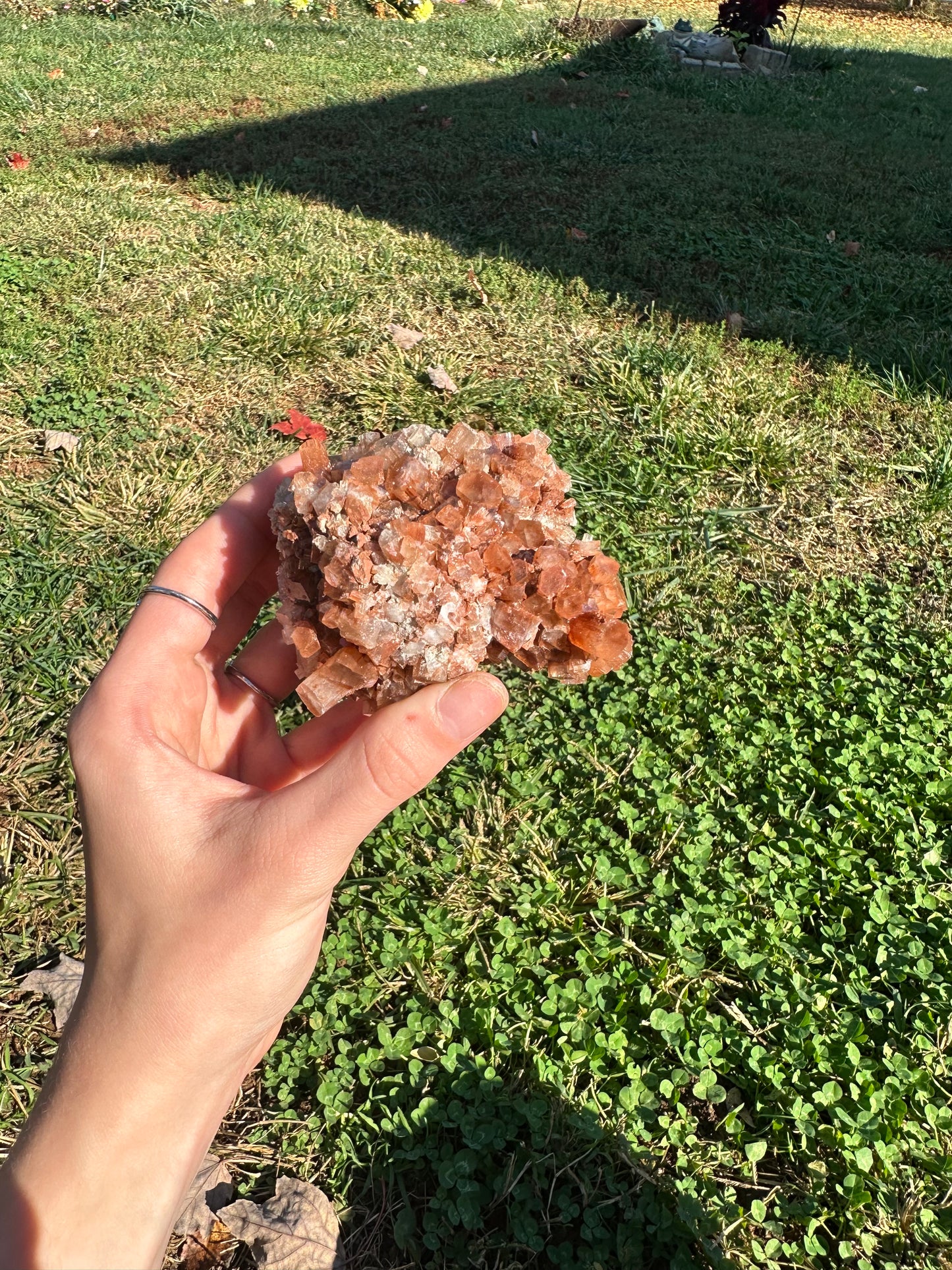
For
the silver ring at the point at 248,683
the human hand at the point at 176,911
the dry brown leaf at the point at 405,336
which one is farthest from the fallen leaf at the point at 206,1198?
the dry brown leaf at the point at 405,336

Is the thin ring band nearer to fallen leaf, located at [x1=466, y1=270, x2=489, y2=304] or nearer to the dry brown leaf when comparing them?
the dry brown leaf

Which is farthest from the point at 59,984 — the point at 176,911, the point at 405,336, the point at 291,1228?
the point at 405,336

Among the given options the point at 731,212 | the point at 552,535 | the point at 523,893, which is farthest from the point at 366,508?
the point at 731,212

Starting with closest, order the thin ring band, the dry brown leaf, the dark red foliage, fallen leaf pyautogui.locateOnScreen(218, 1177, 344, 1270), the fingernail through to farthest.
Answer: the fingernail < fallen leaf pyautogui.locateOnScreen(218, 1177, 344, 1270) < the thin ring band < the dry brown leaf < the dark red foliage

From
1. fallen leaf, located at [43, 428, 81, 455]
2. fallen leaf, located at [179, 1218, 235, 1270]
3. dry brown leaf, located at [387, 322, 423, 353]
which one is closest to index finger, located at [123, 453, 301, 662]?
fallen leaf, located at [179, 1218, 235, 1270]

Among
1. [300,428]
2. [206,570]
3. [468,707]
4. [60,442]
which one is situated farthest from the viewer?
[300,428]

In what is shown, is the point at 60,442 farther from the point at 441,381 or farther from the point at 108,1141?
the point at 108,1141
